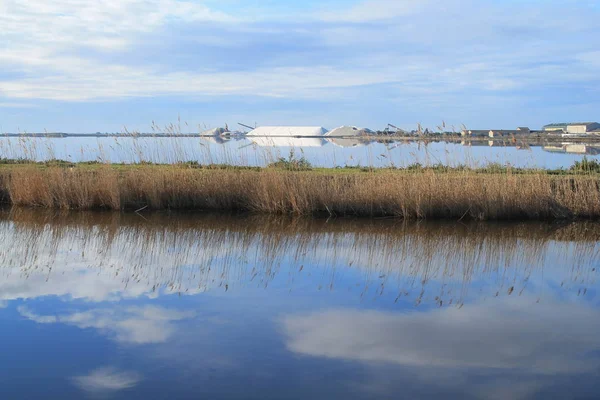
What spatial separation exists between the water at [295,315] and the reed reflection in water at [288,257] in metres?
0.04

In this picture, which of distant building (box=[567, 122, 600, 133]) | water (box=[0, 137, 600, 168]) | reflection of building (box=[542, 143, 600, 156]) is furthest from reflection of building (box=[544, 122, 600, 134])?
water (box=[0, 137, 600, 168])

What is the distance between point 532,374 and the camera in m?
3.97

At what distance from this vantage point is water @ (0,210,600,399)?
3.80 metres

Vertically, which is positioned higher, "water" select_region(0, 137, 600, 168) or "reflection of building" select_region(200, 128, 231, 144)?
"reflection of building" select_region(200, 128, 231, 144)

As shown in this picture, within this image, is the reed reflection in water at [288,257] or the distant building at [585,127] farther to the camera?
the distant building at [585,127]

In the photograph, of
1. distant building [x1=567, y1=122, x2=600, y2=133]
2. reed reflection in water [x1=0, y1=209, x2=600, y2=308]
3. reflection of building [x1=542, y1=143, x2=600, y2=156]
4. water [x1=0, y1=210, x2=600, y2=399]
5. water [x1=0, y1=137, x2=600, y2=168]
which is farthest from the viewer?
distant building [x1=567, y1=122, x2=600, y2=133]

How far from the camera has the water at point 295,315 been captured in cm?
380

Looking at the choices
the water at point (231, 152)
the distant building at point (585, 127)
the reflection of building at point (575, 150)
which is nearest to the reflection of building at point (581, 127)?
the distant building at point (585, 127)

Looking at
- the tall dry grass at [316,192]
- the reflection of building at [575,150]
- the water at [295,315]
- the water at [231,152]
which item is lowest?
the water at [295,315]

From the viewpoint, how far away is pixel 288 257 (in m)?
7.25

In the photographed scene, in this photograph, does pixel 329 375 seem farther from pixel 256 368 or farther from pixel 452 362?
pixel 452 362

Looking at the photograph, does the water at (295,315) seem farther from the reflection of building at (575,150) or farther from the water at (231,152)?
the reflection of building at (575,150)

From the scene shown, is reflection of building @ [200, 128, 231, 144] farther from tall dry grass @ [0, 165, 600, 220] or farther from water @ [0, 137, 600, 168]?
tall dry grass @ [0, 165, 600, 220]

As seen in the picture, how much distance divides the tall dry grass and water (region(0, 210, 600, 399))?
1.59 metres
